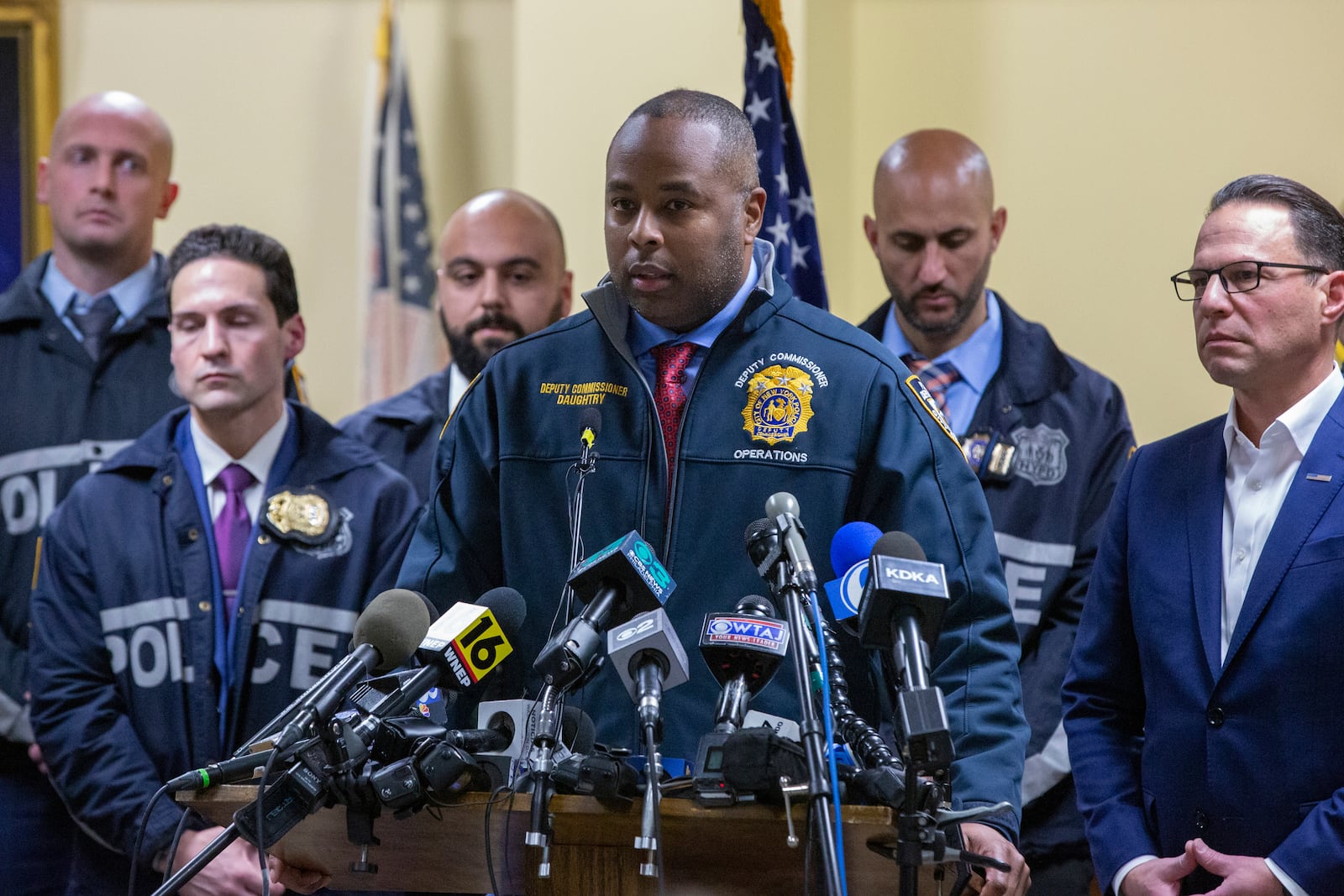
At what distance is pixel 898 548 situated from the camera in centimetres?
196

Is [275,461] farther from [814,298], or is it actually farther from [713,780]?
[713,780]

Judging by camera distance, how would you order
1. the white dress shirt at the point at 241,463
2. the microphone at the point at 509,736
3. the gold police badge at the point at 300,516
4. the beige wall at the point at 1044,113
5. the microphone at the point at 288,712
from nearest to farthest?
Answer: the microphone at the point at 288,712
the microphone at the point at 509,736
the gold police badge at the point at 300,516
the white dress shirt at the point at 241,463
the beige wall at the point at 1044,113

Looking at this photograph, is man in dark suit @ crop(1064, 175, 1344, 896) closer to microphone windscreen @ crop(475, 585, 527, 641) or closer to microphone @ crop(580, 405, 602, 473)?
microphone @ crop(580, 405, 602, 473)

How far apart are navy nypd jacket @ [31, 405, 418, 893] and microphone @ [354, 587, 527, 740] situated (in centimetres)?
135

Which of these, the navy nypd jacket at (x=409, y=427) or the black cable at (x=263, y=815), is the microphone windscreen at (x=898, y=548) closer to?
the black cable at (x=263, y=815)

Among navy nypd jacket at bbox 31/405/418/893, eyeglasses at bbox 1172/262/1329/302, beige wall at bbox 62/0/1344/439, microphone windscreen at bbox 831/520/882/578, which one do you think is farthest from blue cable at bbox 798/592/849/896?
beige wall at bbox 62/0/1344/439

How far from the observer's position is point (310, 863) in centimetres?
241

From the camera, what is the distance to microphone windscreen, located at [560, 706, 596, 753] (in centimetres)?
227

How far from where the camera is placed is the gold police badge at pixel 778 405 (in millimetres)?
2646

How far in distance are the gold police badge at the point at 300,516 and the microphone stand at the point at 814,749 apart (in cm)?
183

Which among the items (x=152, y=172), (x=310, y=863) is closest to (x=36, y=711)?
(x=310, y=863)

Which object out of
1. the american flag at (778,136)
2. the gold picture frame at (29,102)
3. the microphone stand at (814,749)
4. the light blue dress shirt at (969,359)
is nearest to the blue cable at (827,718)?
the microphone stand at (814,749)

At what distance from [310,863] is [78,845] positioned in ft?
4.51

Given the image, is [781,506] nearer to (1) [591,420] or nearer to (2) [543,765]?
(2) [543,765]
